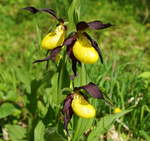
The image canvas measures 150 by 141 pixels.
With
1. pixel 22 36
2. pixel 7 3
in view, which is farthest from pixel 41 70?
pixel 7 3

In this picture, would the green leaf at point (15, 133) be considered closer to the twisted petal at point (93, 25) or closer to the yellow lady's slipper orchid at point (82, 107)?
the yellow lady's slipper orchid at point (82, 107)

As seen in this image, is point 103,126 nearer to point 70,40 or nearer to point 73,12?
point 70,40

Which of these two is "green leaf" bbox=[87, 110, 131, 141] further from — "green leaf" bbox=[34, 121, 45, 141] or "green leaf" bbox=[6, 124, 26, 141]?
"green leaf" bbox=[6, 124, 26, 141]

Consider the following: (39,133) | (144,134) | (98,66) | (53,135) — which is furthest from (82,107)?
(98,66)

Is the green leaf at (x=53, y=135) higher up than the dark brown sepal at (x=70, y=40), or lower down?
lower down

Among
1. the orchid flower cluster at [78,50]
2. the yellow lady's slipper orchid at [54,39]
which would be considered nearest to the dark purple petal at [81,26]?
the orchid flower cluster at [78,50]

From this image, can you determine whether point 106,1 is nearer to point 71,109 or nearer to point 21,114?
point 21,114

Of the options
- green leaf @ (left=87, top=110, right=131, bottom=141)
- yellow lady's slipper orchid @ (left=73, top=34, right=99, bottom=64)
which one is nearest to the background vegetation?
yellow lady's slipper orchid @ (left=73, top=34, right=99, bottom=64)

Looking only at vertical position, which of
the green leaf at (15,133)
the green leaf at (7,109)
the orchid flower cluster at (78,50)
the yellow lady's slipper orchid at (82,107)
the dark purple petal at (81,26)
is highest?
the dark purple petal at (81,26)
